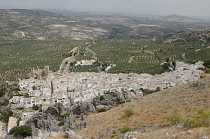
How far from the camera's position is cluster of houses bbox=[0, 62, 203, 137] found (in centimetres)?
3809

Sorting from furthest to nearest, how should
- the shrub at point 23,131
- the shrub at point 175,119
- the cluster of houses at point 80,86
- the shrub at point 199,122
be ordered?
the cluster of houses at point 80,86, the shrub at point 23,131, the shrub at point 175,119, the shrub at point 199,122

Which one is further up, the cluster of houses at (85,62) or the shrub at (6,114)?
the cluster of houses at (85,62)

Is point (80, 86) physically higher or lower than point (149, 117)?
lower

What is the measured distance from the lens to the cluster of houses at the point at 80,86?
3809cm

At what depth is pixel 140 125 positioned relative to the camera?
61.5 feet

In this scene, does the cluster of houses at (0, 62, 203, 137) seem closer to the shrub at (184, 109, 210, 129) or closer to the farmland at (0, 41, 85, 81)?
the farmland at (0, 41, 85, 81)

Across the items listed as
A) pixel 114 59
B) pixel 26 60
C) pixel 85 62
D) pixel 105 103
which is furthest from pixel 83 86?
pixel 26 60

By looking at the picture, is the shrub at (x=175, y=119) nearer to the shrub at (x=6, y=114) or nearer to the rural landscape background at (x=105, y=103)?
the rural landscape background at (x=105, y=103)

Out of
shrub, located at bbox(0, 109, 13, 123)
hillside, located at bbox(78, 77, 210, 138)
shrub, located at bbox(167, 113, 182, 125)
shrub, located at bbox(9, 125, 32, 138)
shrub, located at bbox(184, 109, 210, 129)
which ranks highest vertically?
shrub, located at bbox(184, 109, 210, 129)

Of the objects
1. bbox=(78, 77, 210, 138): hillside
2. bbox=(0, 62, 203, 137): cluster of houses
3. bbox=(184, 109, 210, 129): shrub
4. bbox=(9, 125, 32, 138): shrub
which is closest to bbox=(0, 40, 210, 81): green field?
bbox=(0, 62, 203, 137): cluster of houses

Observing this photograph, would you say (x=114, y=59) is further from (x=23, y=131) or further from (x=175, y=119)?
(x=175, y=119)

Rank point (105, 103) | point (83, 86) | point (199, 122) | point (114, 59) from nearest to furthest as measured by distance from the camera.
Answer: point (199, 122)
point (105, 103)
point (83, 86)
point (114, 59)

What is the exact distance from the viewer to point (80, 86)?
145 ft

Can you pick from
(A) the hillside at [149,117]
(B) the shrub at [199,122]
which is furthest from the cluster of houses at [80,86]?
(B) the shrub at [199,122]
